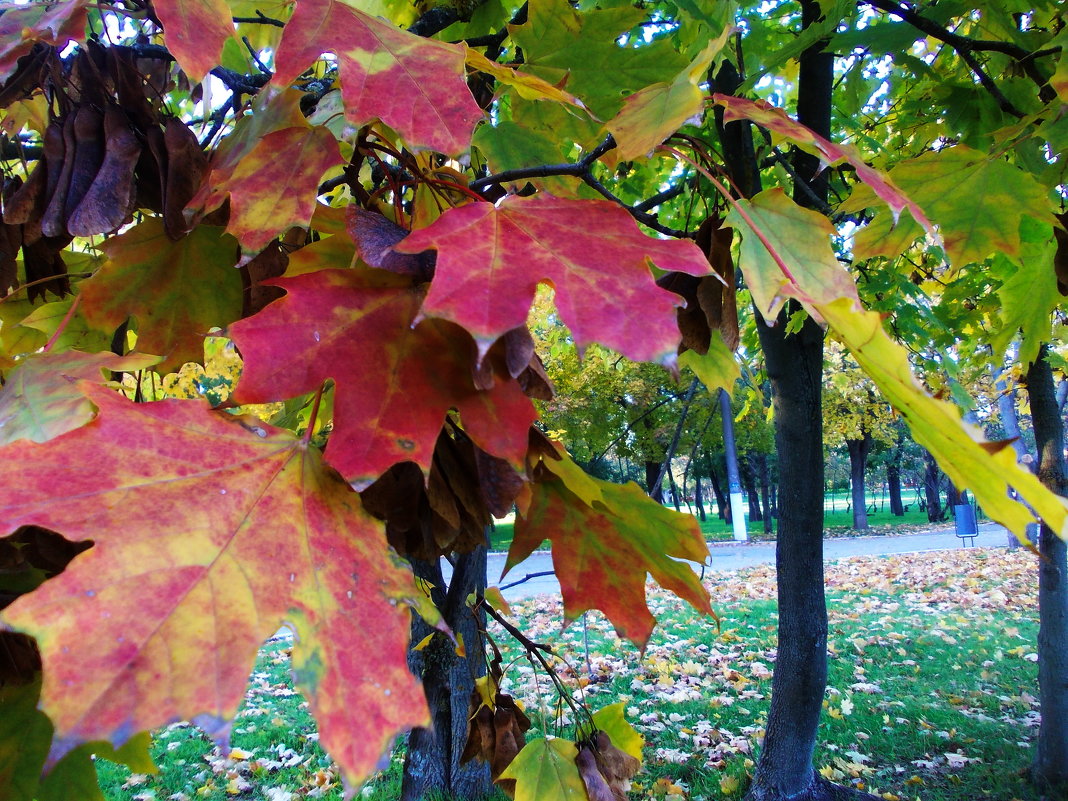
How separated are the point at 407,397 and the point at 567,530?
0.45 metres

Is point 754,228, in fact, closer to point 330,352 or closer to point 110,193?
point 330,352

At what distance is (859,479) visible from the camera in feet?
80.7

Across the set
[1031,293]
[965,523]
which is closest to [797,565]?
[1031,293]

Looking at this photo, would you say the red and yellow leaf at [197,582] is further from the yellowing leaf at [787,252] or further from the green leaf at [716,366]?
the green leaf at [716,366]

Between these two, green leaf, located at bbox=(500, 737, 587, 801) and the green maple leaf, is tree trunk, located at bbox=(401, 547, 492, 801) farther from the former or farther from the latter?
the green maple leaf

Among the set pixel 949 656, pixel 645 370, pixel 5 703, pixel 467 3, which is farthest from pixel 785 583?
pixel 645 370

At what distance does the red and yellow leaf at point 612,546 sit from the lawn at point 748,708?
2.11 meters

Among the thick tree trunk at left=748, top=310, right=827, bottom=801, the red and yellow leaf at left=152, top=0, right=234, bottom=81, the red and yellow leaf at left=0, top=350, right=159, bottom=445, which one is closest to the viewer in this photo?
the red and yellow leaf at left=0, top=350, right=159, bottom=445

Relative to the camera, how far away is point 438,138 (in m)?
0.70

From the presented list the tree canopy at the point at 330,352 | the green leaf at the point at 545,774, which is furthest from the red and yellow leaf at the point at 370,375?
the green leaf at the point at 545,774

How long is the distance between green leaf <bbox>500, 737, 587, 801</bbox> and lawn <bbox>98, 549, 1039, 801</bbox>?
1.63 metres

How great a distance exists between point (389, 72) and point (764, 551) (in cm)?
1682

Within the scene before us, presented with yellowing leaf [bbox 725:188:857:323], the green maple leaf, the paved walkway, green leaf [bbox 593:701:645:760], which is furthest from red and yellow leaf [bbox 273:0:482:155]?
the paved walkway

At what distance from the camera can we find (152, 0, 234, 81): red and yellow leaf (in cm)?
77
